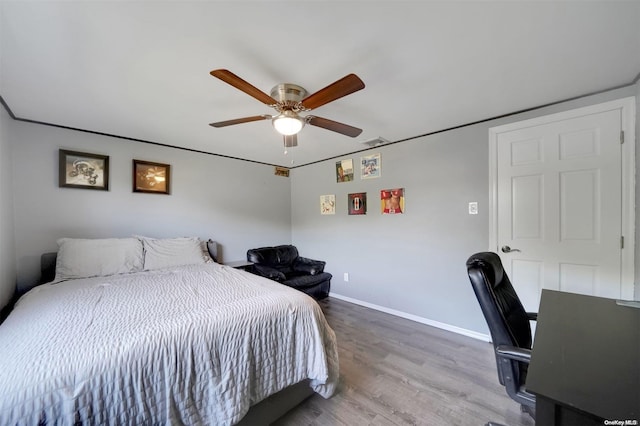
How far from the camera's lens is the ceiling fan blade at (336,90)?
129cm

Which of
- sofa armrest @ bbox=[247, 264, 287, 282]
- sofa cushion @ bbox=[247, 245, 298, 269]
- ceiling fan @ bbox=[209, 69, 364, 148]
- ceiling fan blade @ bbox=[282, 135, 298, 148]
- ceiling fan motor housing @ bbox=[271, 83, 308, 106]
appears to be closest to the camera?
ceiling fan @ bbox=[209, 69, 364, 148]

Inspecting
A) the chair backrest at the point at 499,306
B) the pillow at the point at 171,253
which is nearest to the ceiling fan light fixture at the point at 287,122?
the chair backrest at the point at 499,306

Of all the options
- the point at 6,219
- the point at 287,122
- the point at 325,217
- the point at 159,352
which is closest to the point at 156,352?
the point at 159,352

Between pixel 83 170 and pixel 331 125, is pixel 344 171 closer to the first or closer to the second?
pixel 331 125

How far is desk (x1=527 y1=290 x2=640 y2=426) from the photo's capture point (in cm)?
57

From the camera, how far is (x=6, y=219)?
1.98 metres

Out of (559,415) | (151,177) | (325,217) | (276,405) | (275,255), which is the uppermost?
(151,177)

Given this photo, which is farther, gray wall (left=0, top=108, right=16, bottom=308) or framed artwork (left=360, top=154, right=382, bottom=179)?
framed artwork (left=360, top=154, right=382, bottom=179)

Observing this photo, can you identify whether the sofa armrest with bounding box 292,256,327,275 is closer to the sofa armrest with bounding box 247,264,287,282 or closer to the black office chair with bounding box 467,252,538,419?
the sofa armrest with bounding box 247,264,287,282

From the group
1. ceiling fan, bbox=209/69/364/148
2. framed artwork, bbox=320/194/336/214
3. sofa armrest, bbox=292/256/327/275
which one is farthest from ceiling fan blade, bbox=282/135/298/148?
sofa armrest, bbox=292/256/327/275

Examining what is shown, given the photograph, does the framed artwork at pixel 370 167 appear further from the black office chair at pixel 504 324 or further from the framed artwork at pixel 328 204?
the black office chair at pixel 504 324

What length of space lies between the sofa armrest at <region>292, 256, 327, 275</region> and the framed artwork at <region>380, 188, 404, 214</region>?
1.38 m

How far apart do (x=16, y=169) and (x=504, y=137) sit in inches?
193

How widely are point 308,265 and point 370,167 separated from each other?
1.91m
